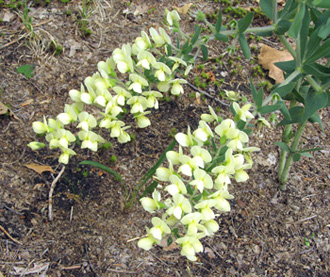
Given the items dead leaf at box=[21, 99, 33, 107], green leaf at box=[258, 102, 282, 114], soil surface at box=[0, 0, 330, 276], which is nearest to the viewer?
green leaf at box=[258, 102, 282, 114]

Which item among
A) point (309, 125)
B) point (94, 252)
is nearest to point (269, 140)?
point (309, 125)

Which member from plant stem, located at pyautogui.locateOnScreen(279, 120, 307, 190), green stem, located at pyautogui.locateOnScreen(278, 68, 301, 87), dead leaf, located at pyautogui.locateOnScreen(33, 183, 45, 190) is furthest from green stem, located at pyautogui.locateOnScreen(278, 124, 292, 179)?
dead leaf, located at pyautogui.locateOnScreen(33, 183, 45, 190)

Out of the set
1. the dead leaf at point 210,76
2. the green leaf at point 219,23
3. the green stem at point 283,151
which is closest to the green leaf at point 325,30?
the green leaf at point 219,23

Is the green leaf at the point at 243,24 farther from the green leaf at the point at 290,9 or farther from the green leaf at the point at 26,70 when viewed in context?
the green leaf at the point at 26,70

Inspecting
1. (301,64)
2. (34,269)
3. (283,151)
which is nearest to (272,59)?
(283,151)

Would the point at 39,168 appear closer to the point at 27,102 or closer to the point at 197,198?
the point at 27,102

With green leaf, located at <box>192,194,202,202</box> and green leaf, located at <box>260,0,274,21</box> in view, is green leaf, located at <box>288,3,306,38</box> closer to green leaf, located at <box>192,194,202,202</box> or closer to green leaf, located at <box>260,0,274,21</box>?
green leaf, located at <box>260,0,274,21</box>

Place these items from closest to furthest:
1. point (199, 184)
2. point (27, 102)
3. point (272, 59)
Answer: point (199, 184)
point (27, 102)
point (272, 59)

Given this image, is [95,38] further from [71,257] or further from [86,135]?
[71,257]
